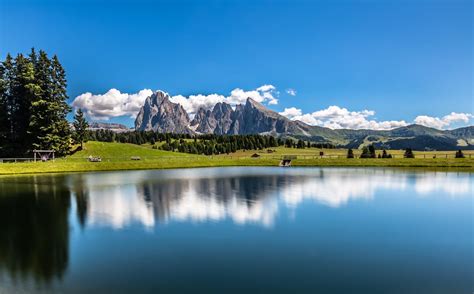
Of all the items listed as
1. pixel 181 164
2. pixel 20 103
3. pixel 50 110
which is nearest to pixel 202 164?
pixel 181 164

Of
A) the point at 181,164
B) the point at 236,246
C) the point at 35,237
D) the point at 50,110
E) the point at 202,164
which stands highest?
the point at 50,110

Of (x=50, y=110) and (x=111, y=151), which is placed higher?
(x=50, y=110)

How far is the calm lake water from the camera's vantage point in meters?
11.1

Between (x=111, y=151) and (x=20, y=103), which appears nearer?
(x=20, y=103)

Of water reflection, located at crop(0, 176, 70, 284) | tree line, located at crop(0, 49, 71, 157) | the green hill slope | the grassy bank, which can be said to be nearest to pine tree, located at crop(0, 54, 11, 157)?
tree line, located at crop(0, 49, 71, 157)

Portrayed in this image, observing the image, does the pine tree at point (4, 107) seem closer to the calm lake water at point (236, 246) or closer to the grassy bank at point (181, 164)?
the grassy bank at point (181, 164)

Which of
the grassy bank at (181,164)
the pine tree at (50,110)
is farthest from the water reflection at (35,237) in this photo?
the pine tree at (50,110)

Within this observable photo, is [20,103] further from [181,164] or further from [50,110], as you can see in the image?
[181,164]

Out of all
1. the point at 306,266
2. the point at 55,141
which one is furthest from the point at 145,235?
the point at 55,141

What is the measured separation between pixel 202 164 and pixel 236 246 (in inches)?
2829

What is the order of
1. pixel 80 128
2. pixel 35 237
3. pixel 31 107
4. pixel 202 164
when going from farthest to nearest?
pixel 80 128 → pixel 202 164 → pixel 31 107 → pixel 35 237

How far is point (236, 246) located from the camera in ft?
49.6

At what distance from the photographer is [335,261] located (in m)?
13.2

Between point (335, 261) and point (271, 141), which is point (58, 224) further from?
point (271, 141)
